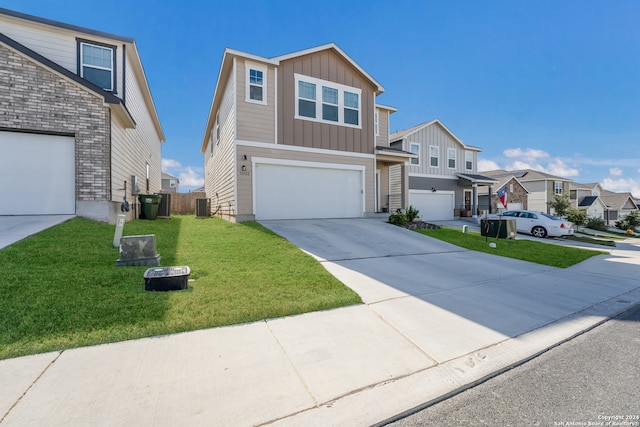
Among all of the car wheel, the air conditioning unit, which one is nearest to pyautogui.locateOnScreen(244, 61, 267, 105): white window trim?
Result: the air conditioning unit

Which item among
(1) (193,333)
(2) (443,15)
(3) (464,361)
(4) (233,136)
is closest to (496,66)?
(2) (443,15)

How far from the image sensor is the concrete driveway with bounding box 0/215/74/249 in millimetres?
5395

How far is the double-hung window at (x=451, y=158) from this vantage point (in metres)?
21.6

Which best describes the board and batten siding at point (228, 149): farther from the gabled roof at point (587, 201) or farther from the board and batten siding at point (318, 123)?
the gabled roof at point (587, 201)

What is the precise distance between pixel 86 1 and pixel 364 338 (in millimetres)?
14027

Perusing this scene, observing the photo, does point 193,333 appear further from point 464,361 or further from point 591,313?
point 591,313

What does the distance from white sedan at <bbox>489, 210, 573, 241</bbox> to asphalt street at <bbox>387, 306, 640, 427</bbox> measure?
45.3ft

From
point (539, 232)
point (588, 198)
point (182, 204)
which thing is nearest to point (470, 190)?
point (539, 232)

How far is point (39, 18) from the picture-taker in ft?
30.0

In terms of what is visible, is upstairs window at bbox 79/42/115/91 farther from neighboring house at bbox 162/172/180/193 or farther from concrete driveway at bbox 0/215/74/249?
neighboring house at bbox 162/172/180/193

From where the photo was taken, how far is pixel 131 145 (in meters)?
11.6

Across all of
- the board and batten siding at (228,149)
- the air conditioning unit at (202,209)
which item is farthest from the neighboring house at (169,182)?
the board and batten siding at (228,149)

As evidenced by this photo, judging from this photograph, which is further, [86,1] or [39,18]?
[86,1]

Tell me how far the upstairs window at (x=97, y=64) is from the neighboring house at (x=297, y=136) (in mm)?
3722
